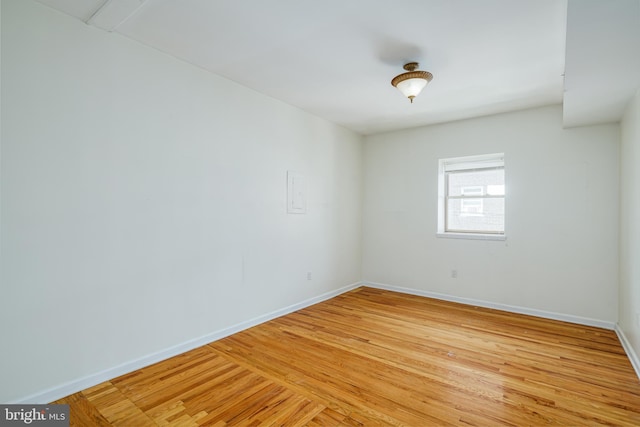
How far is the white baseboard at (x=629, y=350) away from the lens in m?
2.62

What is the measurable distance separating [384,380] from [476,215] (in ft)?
10.2

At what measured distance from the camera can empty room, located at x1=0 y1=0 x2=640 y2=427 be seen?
2.12m

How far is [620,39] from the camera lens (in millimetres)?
1994

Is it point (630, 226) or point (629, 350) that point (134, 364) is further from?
point (630, 226)

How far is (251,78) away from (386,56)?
140 cm

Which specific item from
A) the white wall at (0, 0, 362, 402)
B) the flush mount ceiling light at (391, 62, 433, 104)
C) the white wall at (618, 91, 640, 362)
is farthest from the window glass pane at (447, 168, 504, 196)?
the white wall at (0, 0, 362, 402)

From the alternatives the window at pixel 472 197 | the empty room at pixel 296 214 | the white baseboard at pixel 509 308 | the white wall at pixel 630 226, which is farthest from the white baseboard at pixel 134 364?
the white wall at pixel 630 226

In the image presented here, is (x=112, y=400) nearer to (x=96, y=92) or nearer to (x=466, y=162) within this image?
(x=96, y=92)

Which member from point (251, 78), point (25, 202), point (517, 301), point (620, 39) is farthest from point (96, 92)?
point (517, 301)

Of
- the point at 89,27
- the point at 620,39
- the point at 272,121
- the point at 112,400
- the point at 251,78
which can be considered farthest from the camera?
the point at 272,121

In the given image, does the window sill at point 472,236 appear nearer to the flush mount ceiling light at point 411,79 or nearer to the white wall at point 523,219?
the white wall at point 523,219

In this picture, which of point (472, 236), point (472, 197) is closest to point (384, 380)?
point (472, 236)

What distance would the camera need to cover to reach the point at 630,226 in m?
3.03

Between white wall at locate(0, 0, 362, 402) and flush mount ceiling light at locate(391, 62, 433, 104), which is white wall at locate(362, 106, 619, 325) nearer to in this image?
flush mount ceiling light at locate(391, 62, 433, 104)
